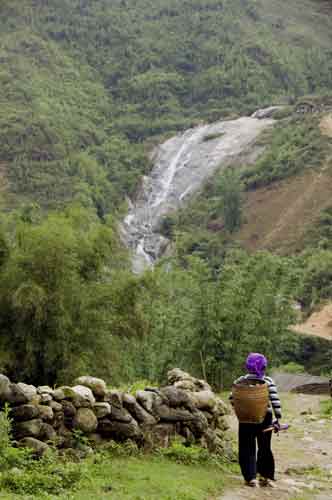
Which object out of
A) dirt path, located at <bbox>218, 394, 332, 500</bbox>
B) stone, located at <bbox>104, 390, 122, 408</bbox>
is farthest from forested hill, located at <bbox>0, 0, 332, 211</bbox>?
stone, located at <bbox>104, 390, 122, 408</bbox>

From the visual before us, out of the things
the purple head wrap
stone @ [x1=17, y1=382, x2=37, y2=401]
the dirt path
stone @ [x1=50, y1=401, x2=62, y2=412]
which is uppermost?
the purple head wrap

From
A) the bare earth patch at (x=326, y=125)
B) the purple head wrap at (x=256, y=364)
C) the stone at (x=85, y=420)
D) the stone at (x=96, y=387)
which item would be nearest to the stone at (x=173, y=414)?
the stone at (x=96, y=387)

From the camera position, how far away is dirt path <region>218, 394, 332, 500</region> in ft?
25.7

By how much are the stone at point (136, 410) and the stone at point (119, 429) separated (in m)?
0.18

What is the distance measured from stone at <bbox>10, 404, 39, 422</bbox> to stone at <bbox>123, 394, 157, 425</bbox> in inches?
56.9

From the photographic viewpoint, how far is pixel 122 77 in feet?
455

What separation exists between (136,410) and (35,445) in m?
1.67

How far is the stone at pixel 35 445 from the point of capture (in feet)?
23.8

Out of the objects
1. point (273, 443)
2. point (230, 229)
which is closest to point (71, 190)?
point (230, 229)

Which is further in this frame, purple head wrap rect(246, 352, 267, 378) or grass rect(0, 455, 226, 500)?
purple head wrap rect(246, 352, 267, 378)

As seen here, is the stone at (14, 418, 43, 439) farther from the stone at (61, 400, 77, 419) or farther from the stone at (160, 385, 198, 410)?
the stone at (160, 385, 198, 410)

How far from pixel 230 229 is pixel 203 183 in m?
13.2

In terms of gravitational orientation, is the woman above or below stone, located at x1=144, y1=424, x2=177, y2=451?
above

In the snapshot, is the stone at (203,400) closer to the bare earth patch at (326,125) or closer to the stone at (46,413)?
the stone at (46,413)
